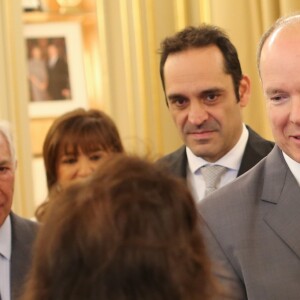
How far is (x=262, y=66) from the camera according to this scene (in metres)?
2.20

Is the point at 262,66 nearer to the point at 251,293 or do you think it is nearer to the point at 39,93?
the point at 251,293

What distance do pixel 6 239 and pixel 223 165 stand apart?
844 millimetres

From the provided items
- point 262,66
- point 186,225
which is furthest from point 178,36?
point 186,225

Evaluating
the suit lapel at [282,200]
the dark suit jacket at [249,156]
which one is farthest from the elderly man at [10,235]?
the suit lapel at [282,200]

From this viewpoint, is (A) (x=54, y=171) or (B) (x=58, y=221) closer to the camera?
(B) (x=58, y=221)

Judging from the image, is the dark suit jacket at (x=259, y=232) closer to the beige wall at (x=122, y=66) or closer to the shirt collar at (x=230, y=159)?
the shirt collar at (x=230, y=159)

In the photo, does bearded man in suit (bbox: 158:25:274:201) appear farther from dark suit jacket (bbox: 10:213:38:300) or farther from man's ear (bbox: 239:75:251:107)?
dark suit jacket (bbox: 10:213:38:300)

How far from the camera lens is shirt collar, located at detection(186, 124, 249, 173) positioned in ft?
10.0

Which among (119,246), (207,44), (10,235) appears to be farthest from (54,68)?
(119,246)

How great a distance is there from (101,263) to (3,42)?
3.40 metres

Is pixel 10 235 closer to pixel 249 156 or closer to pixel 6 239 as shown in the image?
pixel 6 239

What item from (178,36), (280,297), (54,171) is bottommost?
(280,297)

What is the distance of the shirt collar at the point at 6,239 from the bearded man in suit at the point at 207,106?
0.69m

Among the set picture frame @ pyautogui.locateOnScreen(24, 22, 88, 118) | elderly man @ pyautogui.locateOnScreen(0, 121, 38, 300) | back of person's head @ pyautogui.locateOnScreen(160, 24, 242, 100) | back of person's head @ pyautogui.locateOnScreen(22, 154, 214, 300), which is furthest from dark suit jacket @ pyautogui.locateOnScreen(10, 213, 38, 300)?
picture frame @ pyautogui.locateOnScreen(24, 22, 88, 118)
